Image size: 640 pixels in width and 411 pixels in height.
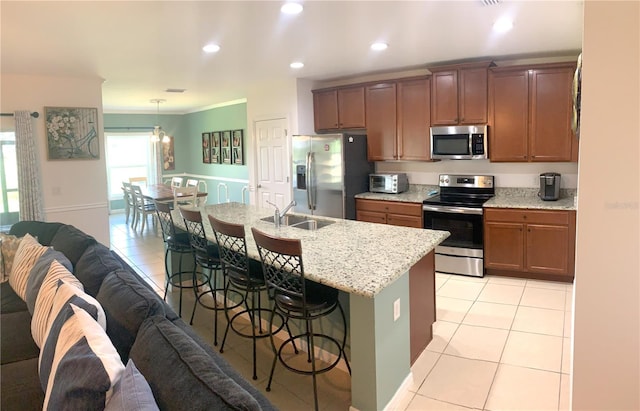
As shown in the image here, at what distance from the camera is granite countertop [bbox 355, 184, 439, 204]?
505cm

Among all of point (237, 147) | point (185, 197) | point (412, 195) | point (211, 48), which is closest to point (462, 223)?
point (412, 195)

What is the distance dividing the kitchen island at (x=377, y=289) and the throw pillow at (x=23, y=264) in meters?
1.20

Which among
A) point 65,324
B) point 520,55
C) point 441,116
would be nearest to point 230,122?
point 441,116

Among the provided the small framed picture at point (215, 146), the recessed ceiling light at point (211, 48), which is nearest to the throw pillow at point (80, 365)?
the recessed ceiling light at point (211, 48)

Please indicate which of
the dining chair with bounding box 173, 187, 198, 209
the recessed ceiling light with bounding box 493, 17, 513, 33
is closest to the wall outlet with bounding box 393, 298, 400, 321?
the recessed ceiling light with bounding box 493, 17, 513, 33

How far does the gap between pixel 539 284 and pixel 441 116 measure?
2112 millimetres

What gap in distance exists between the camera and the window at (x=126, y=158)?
9766mm

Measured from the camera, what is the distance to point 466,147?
476 cm

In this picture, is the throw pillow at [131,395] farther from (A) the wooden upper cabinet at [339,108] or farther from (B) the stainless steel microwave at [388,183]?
(A) the wooden upper cabinet at [339,108]

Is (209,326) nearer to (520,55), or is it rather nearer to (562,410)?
(562,410)

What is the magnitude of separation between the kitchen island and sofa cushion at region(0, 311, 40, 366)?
1.25 metres

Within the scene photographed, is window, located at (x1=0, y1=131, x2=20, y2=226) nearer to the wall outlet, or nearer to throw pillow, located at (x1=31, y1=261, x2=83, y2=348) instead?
throw pillow, located at (x1=31, y1=261, x2=83, y2=348)

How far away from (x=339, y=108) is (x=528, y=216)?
9.10 ft

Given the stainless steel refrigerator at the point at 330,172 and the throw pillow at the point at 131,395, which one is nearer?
the throw pillow at the point at 131,395
